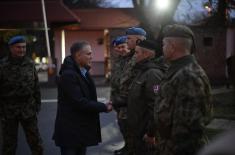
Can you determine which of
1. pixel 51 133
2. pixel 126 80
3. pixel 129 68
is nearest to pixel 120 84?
pixel 126 80

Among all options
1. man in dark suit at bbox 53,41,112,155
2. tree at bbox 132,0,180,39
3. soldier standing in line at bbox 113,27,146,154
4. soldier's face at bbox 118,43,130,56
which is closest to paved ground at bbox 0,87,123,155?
soldier's face at bbox 118,43,130,56

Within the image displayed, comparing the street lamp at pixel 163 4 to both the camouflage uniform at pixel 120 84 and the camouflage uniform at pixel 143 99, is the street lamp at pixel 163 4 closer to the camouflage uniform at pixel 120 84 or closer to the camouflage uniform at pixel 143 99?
the camouflage uniform at pixel 120 84

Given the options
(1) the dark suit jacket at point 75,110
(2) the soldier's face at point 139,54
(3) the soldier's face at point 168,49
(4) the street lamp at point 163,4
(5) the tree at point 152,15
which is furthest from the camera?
(4) the street lamp at point 163,4

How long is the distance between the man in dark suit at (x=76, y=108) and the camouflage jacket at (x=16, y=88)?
1.35 meters

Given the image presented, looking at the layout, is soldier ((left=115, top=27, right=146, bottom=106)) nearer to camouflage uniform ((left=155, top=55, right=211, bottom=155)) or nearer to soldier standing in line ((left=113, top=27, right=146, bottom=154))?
soldier standing in line ((left=113, top=27, right=146, bottom=154))

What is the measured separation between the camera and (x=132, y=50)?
22.1 feet

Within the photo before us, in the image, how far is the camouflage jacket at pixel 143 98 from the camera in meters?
5.05

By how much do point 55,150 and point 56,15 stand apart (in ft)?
49.4

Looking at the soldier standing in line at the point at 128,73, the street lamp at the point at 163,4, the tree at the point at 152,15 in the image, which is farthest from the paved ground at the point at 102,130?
the street lamp at the point at 163,4

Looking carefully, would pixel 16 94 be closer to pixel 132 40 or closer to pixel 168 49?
pixel 132 40

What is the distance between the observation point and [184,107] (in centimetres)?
402

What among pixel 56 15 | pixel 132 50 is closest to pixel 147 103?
pixel 132 50

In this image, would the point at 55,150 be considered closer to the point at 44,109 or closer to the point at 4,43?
the point at 44,109

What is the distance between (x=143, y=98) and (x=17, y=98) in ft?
7.97
